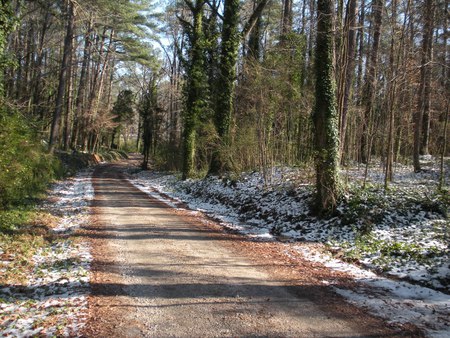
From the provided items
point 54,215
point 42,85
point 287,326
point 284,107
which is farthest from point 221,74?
point 42,85

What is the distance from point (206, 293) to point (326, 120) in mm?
6288

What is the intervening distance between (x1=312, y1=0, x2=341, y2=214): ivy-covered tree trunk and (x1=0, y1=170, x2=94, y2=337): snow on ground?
20.1 feet

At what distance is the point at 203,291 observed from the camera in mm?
5098

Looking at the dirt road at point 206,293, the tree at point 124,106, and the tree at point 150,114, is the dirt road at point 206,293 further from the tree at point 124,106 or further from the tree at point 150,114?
the tree at point 124,106

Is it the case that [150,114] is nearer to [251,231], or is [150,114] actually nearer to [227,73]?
[227,73]

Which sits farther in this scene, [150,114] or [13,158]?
[150,114]

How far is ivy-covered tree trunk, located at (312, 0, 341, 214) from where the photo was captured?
9391 mm

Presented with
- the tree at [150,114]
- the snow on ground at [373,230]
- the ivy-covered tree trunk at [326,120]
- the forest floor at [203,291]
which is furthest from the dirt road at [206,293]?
the tree at [150,114]

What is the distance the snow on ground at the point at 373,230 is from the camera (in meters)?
4.98

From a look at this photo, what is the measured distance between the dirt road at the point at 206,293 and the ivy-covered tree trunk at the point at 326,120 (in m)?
2.68

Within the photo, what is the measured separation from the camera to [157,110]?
3306cm

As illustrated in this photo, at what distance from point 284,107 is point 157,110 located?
20845 millimetres

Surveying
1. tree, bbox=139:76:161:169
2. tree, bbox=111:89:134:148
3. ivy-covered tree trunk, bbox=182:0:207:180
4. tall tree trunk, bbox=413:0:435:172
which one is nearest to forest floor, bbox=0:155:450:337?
tall tree trunk, bbox=413:0:435:172

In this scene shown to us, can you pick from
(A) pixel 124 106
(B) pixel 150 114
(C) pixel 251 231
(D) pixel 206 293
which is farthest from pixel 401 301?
(A) pixel 124 106
